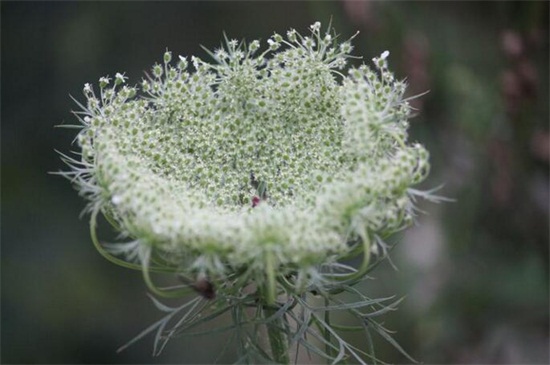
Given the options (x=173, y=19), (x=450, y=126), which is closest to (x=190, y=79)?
(x=450, y=126)

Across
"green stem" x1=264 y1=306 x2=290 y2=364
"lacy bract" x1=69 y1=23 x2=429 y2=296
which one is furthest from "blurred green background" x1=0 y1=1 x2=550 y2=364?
"lacy bract" x1=69 y1=23 x2=429 y2=296

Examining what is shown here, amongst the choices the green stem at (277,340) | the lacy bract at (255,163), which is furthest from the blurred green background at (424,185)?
the lacy bract at (255,163)

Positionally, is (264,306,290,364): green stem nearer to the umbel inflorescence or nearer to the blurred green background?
the umbel inflorescence


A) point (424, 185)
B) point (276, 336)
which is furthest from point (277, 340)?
point (424, 185)

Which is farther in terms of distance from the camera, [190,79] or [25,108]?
[25,108]

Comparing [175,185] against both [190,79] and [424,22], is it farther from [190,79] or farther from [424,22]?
[424,22]

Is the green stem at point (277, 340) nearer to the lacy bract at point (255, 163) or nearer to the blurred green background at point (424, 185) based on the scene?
the lacy bract at point (255, 163)
